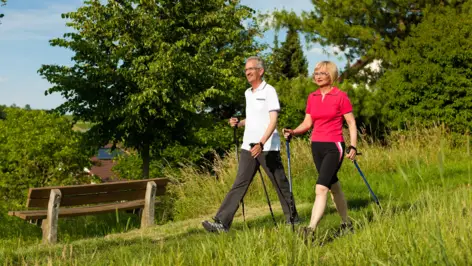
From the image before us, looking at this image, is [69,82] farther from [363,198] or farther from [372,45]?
[363,198]

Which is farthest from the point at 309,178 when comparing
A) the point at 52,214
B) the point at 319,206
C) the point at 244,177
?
the point at 319,206

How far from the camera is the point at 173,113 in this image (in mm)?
23703

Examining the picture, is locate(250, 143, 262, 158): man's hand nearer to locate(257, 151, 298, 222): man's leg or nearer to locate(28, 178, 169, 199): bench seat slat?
locate(257, 151, 298, 222): man's leg

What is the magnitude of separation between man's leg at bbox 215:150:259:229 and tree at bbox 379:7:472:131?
13290 mm

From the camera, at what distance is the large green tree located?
70.9ft

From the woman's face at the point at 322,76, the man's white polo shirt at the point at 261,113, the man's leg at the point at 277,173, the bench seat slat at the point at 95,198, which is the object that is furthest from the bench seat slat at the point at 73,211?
the woman's face at the point at 322,76

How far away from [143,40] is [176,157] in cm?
553

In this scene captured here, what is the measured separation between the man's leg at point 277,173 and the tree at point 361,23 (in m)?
17.4

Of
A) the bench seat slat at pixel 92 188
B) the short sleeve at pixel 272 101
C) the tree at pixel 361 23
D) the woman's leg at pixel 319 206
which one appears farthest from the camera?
the tree at pixel 361 23

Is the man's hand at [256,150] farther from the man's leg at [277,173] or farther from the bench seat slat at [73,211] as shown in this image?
the bench seat slat at [73,211]

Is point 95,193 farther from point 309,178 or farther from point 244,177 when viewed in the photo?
point 309,178

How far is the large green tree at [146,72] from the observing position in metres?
21.6

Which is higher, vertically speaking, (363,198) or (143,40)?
(143,40)

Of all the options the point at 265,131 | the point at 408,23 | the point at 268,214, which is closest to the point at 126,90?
the point at 408,23
